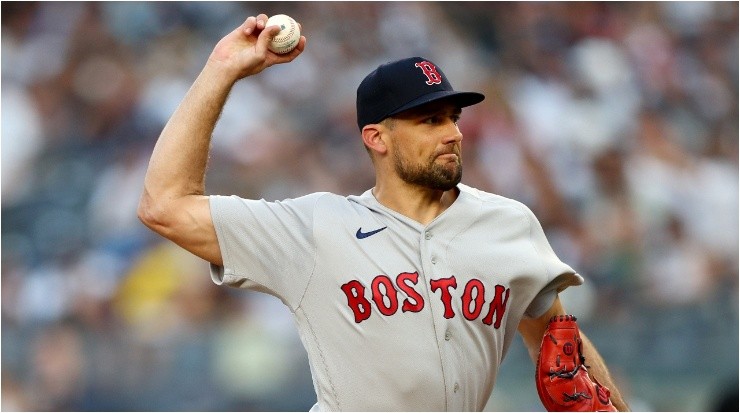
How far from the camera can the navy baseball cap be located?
3211 millimetres

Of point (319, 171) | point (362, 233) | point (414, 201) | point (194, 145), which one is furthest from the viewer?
point (319, 171)

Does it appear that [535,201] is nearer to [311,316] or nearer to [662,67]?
[662,67]

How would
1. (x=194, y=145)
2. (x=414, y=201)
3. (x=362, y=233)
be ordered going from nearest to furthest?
(x=194, y=145)
(x=362, y=233)
(x=414, y=201)

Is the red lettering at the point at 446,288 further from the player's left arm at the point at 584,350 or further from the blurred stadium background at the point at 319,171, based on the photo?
the blurred stadium background at the point at 319,171

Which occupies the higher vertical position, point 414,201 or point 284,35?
point 284,35

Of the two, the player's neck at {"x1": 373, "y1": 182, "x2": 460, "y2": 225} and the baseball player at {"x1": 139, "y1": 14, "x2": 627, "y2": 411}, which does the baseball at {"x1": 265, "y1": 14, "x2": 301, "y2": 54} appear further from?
the player's neck at {"x1": 373, "y1": 182, "x2": 460, "y2": 225}

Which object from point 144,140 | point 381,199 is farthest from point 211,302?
point 381,199

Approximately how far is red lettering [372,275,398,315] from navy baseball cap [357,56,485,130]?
0.53m

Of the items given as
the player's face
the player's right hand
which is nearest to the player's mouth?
the player's face

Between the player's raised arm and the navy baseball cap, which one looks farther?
the navy baseball cap

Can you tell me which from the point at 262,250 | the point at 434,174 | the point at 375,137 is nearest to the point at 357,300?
the point at 262,250

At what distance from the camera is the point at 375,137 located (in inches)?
132

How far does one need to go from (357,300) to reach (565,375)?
25.8 inches

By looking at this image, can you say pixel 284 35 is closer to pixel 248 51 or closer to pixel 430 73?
pixel 248 51
